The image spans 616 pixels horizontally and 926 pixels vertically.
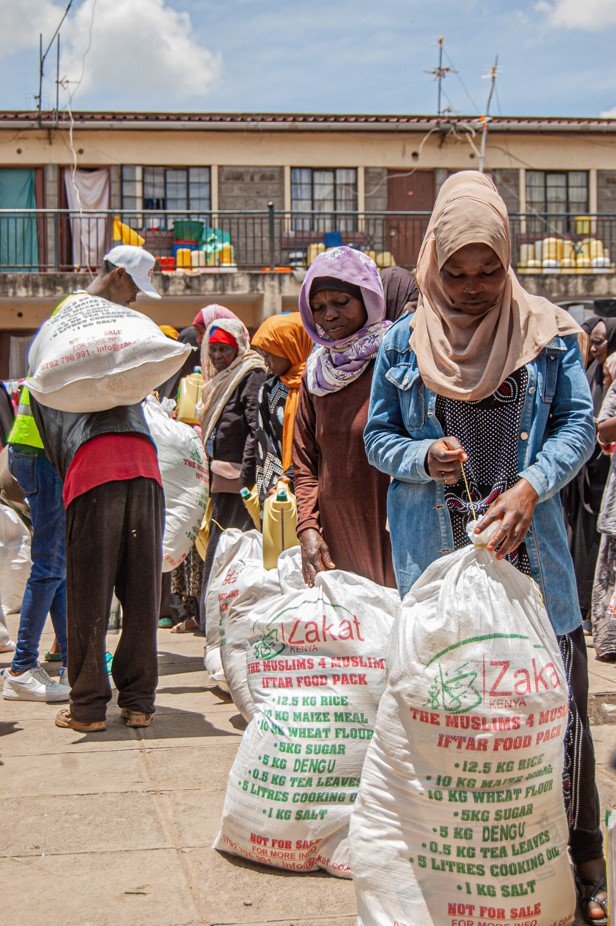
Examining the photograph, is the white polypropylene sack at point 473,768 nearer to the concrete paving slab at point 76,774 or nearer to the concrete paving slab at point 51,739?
the concrete paving slab at point 76,774

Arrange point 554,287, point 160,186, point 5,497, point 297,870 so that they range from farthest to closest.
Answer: point 160,186
point 554,287
point 5,497
point 297,870

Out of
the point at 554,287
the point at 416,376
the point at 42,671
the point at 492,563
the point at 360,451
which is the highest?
the point at 554,287

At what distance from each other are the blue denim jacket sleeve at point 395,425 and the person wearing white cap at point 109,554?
6.12 ft

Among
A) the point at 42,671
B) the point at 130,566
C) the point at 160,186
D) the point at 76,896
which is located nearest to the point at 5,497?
the point at 42,671

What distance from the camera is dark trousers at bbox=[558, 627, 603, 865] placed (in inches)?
109

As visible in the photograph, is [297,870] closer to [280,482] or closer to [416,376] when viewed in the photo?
[416,376]

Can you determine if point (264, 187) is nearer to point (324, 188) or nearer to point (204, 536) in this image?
point (324, 188)

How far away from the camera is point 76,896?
9.50 ft

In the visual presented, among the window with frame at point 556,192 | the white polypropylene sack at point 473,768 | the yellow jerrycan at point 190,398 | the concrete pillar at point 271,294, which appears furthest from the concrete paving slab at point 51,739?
the window with frame at point 556,192

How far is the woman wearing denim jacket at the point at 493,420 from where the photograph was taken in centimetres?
268

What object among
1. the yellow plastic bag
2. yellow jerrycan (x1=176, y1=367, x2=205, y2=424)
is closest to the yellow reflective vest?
the yellow plastic bag

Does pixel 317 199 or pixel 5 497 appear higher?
pixel 317 199

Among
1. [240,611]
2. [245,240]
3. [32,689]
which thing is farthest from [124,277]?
[245,240]

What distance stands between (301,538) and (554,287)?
19302 millimetres
